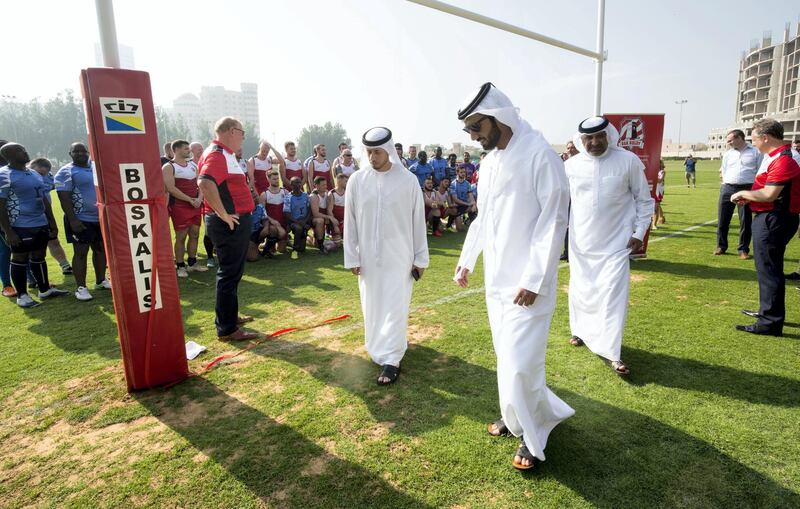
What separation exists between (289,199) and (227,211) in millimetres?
5229

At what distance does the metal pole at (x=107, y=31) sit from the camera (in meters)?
3.33

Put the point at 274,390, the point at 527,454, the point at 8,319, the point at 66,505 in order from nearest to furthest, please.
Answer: the point at 66,505 < the point at 527,454 < the point at 274,390 < the point at 8,319

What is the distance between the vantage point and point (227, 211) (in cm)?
458

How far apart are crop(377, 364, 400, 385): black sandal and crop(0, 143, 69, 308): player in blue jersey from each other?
5319mm

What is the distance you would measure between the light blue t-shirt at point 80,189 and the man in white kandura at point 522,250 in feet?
19.4

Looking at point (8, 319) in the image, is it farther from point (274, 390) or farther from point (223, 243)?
point (274, 390)

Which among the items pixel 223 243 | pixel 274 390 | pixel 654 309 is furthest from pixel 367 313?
pixel 654 309

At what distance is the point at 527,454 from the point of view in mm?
2760

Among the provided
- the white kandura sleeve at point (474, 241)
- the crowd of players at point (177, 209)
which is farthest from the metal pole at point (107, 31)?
the white kandura sleeve at point (474, 241)

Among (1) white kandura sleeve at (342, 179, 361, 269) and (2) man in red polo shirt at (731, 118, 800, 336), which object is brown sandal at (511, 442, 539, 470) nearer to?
(1) white kandura sleeve at (342, 179, 361, 269)

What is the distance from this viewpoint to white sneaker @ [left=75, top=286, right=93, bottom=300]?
642cm

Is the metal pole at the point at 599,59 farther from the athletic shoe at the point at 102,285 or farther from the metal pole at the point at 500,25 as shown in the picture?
the athletic shoe at the point at 102,285

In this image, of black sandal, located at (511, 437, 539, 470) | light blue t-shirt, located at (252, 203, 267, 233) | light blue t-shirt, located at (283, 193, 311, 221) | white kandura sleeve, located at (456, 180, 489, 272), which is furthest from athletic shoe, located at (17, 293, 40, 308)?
black sandal, located at (511, 437, 539, 470)

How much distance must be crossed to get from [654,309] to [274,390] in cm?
473
